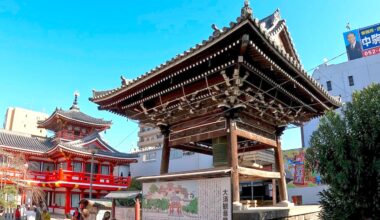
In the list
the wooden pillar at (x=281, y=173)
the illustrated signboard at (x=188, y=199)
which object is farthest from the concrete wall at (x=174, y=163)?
the illustrated signboard at (x=188, y=199)

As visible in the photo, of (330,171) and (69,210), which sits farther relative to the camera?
(69,210)

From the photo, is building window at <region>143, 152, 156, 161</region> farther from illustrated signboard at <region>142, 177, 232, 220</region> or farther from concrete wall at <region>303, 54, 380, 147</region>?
illustrated signboard at <region>142, 177, 232, 220</region>

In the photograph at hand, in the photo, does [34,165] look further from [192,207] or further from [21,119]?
[21,119]

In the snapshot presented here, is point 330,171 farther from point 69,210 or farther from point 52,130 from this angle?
point 52,130

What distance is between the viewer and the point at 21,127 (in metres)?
92.9

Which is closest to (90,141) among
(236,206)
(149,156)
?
(149,156)

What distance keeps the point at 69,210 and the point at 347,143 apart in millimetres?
34387

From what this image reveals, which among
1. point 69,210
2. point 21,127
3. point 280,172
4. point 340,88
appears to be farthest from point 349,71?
point 21,127

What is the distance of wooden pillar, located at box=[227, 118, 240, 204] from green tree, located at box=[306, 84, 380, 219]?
242cm

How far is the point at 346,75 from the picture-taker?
39062 mm

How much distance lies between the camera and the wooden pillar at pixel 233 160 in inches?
351

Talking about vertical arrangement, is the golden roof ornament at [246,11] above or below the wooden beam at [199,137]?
above

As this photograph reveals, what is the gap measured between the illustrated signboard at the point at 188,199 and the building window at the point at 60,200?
98.4ft

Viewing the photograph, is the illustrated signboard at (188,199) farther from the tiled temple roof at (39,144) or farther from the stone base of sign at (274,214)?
the tiled temple roof at (39,144)
